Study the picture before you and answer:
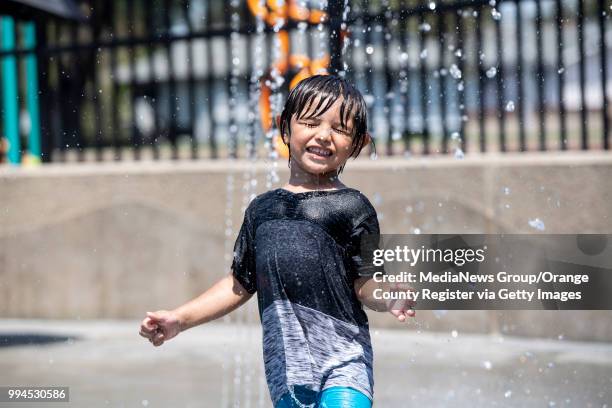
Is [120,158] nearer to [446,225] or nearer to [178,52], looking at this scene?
[178,52]

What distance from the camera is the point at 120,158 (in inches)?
293

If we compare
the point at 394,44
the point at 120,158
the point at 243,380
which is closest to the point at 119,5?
the point at 120,158

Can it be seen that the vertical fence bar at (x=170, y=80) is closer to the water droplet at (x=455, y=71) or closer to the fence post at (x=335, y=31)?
the fence post at (x=335, y=31)

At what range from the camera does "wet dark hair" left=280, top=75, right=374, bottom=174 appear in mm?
2172

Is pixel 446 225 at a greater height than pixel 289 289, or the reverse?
pixel 289 289

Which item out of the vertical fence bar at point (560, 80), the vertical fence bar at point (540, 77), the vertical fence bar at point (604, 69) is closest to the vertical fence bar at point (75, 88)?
the vertical fence bar at point (540, 77)

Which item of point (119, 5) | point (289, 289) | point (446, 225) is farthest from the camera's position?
point (119, 5)

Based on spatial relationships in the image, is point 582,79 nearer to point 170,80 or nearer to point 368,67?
point 368,67

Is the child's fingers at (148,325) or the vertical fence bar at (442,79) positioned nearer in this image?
the child's fingers at (148,325)

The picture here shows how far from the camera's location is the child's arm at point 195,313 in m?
2.26

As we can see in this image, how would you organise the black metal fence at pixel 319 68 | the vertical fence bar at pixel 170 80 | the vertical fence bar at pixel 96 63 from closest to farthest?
the black metal fence at pixel 319 68, the vertical fence bar at pixel 170 80, the vertical fence bar at pixel 96 63

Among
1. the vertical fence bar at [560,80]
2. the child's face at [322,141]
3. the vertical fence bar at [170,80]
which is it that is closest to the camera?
the child's face at [322,141]

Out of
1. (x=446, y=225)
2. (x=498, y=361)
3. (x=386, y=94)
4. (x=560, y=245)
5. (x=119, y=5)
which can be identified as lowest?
(x=498, y=361)

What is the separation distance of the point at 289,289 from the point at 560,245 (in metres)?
1.20
